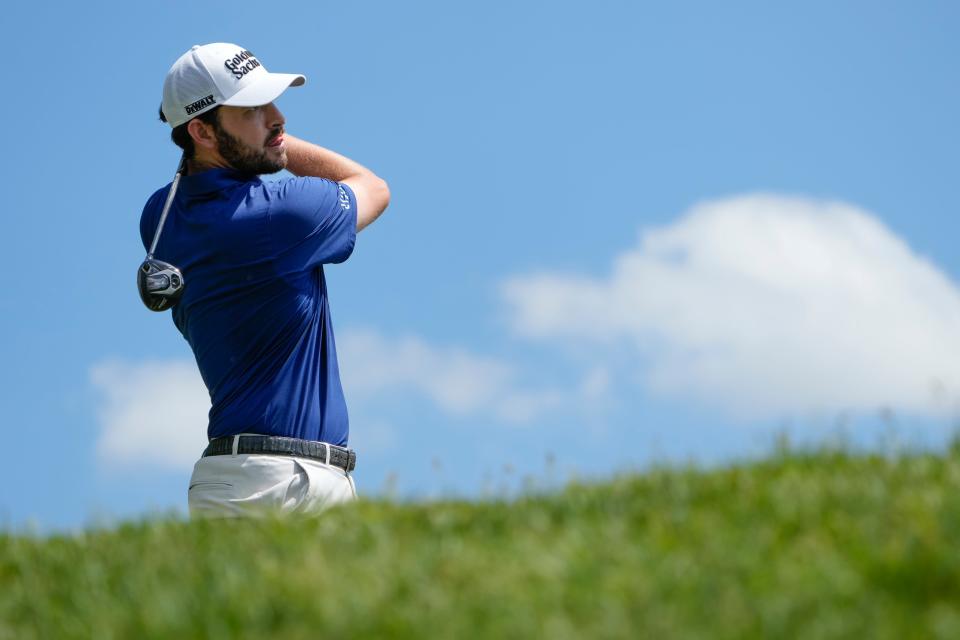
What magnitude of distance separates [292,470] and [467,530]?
Answer: 6.96 feet

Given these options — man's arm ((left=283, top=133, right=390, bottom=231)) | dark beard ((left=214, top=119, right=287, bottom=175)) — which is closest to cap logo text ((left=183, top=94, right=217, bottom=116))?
dark beard ((left=214, top=119, right=287, bottom=175))

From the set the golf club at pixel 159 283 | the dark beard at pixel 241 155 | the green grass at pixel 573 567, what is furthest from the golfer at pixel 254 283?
the green grass at pixel 573 567

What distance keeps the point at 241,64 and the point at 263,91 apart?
0.92 feet

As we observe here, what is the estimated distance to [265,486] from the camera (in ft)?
28.2

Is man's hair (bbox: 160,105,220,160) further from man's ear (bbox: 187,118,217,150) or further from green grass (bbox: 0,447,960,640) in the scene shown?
green grass (bbox: 0,447,960,640)

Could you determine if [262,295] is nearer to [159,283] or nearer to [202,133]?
[159,283]

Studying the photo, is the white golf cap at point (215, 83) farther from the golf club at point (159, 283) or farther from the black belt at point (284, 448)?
the black belt at point (284, 448)

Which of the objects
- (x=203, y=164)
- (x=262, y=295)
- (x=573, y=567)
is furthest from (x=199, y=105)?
(x=573, y=567)

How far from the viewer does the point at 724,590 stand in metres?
5.50

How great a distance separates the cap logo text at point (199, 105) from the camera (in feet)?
30.3

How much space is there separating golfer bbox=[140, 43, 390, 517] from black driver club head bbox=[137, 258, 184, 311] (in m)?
0.16

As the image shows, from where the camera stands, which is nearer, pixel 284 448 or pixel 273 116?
pixel 284 448

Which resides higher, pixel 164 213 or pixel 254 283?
pixel 164 213

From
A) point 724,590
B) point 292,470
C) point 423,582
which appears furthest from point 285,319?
point 724,590
